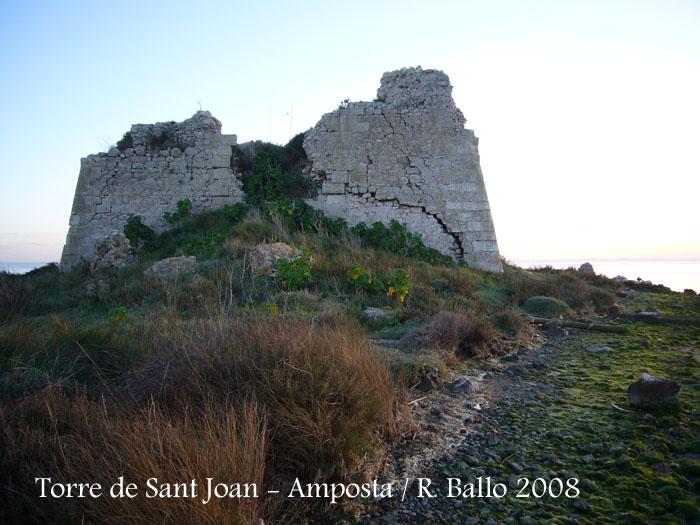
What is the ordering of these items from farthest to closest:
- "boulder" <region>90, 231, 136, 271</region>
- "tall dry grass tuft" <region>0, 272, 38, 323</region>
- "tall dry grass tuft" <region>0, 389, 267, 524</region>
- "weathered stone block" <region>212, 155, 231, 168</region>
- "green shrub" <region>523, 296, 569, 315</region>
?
"weathered stone block" <region>212, 155, 231, 168</region> < "boulder" <region>90, 231, 136, 271</region> < "green shrub" <region>523, 296, 569, 315</region> < "tall dry grass tuft" <region>0, 272, 38, 323</region> < "tall dry grass tuft" <region>0, 389, 267, 524</region>

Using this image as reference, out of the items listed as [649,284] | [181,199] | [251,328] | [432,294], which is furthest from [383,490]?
[649,284]

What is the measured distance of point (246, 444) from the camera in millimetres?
1898

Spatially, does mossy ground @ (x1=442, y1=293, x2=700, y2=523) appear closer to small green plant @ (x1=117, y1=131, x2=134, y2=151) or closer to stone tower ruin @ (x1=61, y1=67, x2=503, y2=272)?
stone tower ruin @ (x1=61, y1=67, x2=503, y2=272)

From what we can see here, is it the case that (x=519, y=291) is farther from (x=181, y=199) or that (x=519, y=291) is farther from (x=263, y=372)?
(x=181, y=199)

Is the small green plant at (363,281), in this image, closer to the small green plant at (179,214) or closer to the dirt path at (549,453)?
the dirt path at (549,453)

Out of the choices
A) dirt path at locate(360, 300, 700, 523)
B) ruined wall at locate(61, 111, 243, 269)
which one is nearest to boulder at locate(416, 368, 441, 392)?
dirt path at locate(360, 300, 700, 523)

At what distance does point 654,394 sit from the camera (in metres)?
3.12

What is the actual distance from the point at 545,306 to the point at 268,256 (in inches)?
193

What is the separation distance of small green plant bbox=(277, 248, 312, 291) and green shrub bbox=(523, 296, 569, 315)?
12.9 ft

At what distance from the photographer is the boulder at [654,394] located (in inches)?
122

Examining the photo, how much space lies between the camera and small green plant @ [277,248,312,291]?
21.9 ft

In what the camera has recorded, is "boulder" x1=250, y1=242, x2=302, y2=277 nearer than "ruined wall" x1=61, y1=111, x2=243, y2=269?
Yes

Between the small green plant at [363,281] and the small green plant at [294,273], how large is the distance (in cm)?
71

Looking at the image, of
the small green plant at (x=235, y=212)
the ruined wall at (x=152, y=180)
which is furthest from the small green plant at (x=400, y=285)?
the ruined wall at (x=152, y=180)
